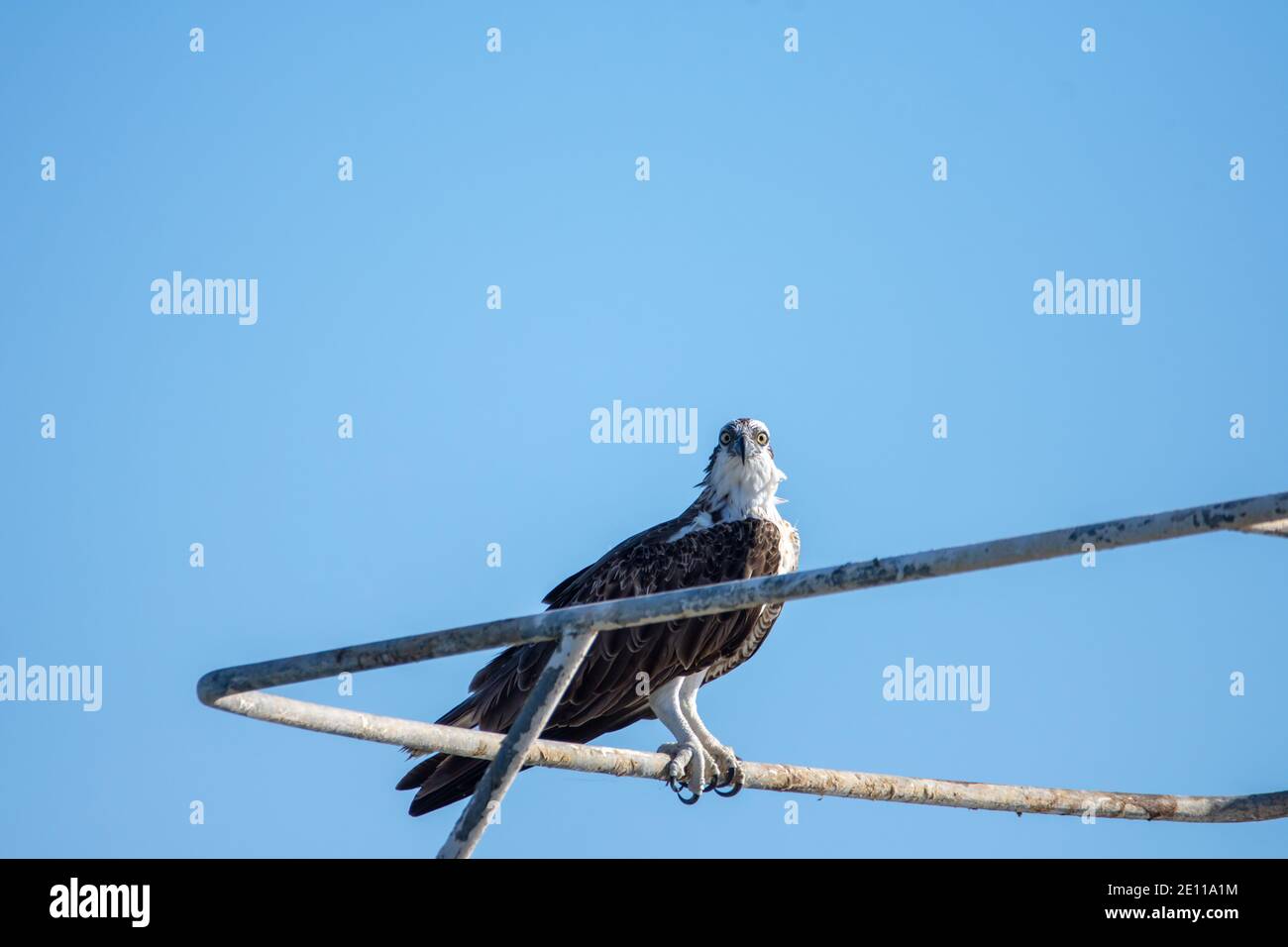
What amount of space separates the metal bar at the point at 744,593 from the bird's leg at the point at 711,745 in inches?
152

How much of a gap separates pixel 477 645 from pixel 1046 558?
6.40 feet

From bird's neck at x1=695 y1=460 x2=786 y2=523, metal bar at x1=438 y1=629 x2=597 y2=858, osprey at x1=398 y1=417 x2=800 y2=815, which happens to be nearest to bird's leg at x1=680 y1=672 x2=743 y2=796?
osprey at x1=398 y1=417 x2=800 y2=815

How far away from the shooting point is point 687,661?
1048cm

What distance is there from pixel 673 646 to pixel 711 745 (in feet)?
2.22

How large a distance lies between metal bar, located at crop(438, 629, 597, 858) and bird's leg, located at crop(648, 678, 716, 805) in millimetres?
3606

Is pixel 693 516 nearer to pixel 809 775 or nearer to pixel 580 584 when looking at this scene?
pixel 580 584

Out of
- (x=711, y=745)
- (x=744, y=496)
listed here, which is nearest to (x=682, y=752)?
(x=711, y=745)

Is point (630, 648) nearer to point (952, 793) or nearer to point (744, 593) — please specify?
point (952, 793)

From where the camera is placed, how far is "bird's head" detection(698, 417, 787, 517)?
11492 mm

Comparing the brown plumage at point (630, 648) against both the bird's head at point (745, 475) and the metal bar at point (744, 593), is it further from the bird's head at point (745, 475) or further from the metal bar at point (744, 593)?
the metal bar at point (744, 593)

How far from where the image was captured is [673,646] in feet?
34.3

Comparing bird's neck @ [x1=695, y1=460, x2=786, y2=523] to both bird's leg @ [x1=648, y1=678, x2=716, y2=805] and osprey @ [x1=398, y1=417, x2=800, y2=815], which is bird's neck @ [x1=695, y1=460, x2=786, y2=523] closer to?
osprey @ [x1=398, y1=417, x2=800, y2=815]

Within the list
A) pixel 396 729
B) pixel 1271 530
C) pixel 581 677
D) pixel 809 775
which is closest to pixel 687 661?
pixel 581 677
